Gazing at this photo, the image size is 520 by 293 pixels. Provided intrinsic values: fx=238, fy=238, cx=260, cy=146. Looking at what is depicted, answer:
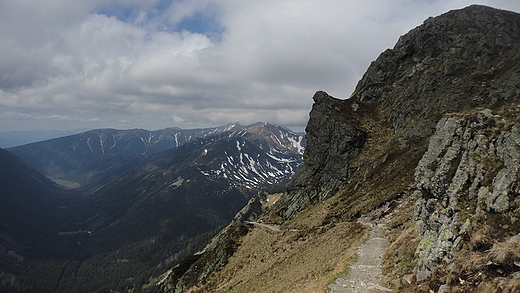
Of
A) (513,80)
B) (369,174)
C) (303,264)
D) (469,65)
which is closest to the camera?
(303,264)

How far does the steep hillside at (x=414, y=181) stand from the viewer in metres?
A: 13.4

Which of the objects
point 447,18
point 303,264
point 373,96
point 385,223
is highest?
point 447,18

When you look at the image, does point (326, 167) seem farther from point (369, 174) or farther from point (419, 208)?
point (419, 208)

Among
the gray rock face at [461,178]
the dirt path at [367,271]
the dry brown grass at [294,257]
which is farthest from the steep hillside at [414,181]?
the dirt path at [367,271]

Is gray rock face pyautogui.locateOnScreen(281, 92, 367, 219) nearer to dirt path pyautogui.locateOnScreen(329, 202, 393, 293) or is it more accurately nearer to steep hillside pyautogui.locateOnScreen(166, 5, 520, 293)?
steep hillside pyautogui.locateOnScreen(166, 5, 520, 293)

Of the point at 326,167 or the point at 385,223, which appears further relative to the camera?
the point at 326,167

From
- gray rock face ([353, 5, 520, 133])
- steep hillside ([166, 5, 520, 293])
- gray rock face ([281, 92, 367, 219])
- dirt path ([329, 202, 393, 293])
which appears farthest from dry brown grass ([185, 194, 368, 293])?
gray rock face ([353, 5, 520, 133])

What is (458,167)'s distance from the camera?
717 inches

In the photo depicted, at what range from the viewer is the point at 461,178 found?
55.5 ft

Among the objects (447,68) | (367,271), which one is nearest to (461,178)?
(367,271)

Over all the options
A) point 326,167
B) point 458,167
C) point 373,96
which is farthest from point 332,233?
point 373,96

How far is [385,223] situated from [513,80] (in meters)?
43.4

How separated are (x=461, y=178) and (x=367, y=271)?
10305mm

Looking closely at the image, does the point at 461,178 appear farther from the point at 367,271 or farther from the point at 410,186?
the point at 410,186
